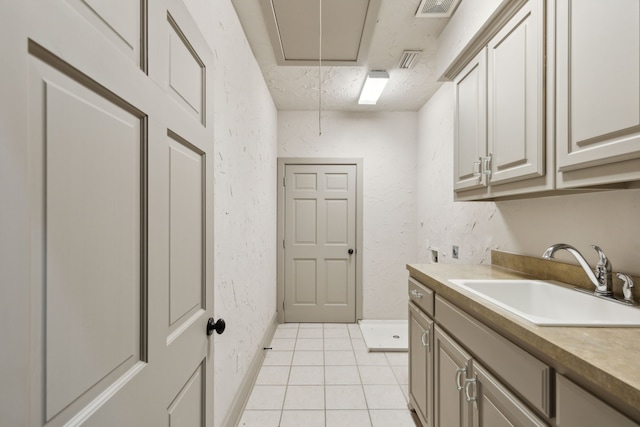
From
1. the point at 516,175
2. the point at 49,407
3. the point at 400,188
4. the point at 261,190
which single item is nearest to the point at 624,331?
the point at 516,175

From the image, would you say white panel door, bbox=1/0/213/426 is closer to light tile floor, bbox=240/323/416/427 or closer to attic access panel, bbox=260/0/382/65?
attic access panel, bbox=260/0/382/65

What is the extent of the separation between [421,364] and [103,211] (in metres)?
1.81

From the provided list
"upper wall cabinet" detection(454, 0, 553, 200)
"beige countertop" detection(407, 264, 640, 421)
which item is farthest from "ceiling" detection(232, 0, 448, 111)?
"beige countertop" detection(407, 264, 640, 421)

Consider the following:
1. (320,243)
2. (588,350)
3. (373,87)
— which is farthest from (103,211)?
(320,243)

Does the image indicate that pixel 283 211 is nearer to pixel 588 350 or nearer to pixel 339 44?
pixel 339 44

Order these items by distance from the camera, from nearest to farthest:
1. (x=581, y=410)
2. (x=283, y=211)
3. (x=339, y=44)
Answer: (x=581, y=410) < (x=339, y=44) < (x=283, y=211)

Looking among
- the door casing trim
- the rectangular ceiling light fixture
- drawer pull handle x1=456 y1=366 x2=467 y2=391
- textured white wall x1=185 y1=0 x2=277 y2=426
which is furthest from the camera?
the door casing trim

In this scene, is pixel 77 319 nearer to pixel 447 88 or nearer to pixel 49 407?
pixel 49 407

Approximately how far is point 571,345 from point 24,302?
1112 mm

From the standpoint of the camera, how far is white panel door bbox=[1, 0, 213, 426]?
0.42m

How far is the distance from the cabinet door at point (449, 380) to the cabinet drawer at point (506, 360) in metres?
0.08

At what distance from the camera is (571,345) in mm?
717

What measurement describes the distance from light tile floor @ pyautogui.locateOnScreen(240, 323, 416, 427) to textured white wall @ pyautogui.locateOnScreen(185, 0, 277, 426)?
275mm

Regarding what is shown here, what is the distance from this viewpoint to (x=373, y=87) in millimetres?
2863
